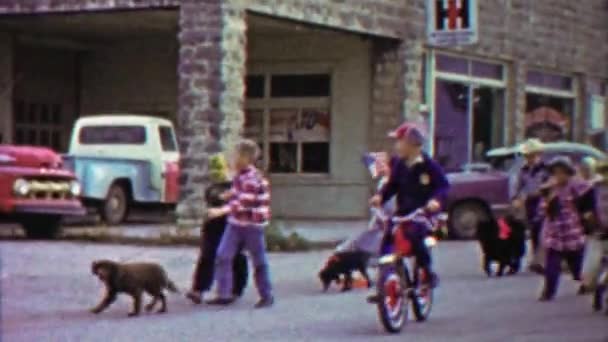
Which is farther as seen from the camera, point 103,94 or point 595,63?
point 595,63

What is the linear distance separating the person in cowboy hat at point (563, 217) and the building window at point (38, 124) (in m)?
20.4

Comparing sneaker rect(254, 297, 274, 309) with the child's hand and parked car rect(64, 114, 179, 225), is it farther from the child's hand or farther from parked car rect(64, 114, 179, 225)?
parked car rect(64, 114, 179, 225)

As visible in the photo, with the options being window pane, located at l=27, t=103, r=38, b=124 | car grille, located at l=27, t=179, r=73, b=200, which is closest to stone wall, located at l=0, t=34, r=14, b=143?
window pane, located at l=27, t=103, r=38, b=124

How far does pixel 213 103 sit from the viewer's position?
23.7 metres

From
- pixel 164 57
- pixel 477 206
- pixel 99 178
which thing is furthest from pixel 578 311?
pixel 164 57

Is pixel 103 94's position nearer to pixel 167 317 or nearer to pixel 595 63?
pixel 595 63

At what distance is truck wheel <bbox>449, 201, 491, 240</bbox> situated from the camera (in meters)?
Answer: 24.2

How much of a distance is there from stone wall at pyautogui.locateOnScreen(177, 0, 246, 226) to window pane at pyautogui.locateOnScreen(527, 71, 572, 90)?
12222 millimetres

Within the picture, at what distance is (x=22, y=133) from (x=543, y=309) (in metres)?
21.3

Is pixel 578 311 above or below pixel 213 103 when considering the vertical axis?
below

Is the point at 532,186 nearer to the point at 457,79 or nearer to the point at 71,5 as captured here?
the point at 71,5

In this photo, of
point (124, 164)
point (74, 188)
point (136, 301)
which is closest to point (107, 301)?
point (136, 301)

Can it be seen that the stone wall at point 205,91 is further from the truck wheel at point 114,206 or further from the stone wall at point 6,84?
the stone wall at point 6,84

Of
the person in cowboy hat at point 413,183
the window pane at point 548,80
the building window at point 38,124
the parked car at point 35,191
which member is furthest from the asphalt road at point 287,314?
the window pane at point 548,80
